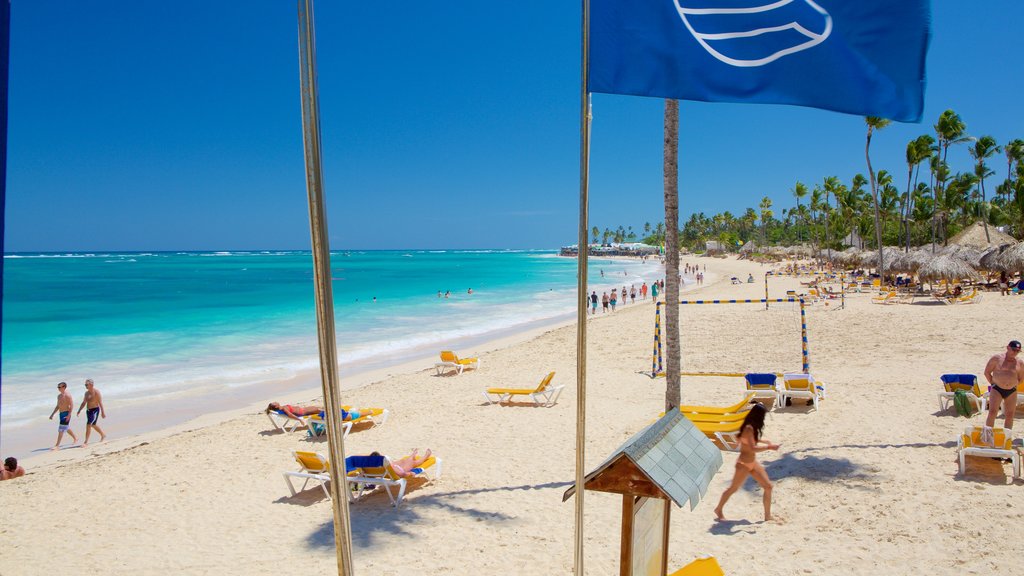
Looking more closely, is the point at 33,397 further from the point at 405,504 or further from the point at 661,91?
the point at 661,91

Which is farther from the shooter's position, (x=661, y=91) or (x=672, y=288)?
(x=672, y=288)

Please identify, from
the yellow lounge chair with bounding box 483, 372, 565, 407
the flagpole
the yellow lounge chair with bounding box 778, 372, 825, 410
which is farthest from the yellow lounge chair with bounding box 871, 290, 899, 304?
the flagpole

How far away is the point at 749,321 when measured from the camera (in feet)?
70.1

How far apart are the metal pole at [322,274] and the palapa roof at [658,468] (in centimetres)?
149

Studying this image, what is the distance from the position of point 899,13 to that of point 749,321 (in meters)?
18.6

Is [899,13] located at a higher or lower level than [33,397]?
higher

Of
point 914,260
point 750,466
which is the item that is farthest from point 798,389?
point 914,260

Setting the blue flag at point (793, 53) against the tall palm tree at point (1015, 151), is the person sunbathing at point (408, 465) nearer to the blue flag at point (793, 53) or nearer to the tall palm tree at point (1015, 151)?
the blue flag at point (793, 53)

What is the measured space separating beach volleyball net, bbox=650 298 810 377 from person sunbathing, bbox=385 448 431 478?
704cm

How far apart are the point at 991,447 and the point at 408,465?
6.82 metres

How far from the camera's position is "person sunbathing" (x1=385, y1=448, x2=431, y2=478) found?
7309mm

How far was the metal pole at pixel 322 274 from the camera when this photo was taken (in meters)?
2.36

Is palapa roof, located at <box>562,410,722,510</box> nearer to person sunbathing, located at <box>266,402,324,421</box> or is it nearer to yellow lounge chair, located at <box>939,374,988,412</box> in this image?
yellow lounge chair, located at <box>939,374,988,412</box>

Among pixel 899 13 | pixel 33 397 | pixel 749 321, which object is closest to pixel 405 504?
pixel 899 13
